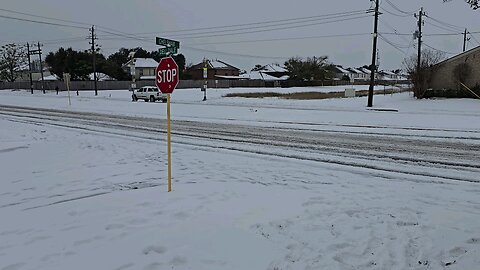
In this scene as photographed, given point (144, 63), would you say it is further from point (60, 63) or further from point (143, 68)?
point (60, 63)

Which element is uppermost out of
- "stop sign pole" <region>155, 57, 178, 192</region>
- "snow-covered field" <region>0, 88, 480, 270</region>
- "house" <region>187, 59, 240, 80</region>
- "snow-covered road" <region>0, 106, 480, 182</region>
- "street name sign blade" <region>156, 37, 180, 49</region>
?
"house" <region>187, 59, 240, 80</region>

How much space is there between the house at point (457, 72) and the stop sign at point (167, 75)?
3456cm

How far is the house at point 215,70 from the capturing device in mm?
107438

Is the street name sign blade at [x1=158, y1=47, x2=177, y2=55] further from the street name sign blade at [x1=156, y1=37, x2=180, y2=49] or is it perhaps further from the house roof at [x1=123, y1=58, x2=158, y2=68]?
the house roof at [x1=123, y1=58, x2=158, y2=68]

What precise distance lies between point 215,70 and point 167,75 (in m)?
106

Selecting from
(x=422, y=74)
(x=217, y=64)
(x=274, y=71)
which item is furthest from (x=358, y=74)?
(x=422, y=74)

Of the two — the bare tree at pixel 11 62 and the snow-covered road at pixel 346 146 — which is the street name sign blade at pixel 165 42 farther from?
the bare tree at pixel 11 62

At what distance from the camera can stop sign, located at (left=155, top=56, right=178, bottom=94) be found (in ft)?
20.7

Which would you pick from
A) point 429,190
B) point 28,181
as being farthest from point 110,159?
point 429,190

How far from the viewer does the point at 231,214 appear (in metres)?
5.50

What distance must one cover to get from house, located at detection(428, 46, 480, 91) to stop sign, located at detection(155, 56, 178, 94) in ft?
113

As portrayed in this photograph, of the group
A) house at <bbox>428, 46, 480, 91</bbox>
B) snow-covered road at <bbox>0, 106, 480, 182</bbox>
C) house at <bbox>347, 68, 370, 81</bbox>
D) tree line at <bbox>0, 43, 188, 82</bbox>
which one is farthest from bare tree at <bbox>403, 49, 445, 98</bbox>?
house at <bbox>347, 68, 370, 81</bbox>

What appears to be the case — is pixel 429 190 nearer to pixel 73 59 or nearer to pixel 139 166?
pixel 139 166

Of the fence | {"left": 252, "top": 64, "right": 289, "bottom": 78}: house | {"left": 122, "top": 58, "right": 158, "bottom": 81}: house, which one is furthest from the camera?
{"left": 252, "top": 64, "right": 289, "bottom": 78}: house
